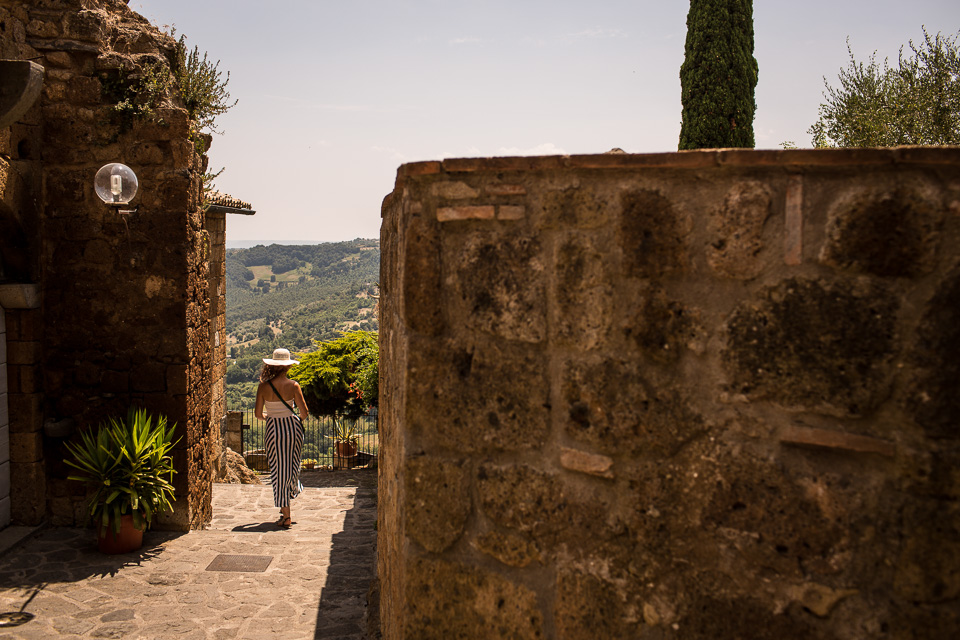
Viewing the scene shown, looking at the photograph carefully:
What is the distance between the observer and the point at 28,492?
6195mm

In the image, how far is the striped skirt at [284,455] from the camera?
22.4 feet

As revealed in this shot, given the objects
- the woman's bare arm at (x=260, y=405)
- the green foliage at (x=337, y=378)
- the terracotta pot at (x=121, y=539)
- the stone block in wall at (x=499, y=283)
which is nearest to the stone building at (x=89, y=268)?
the terracotta pot at (x=121, y=539)

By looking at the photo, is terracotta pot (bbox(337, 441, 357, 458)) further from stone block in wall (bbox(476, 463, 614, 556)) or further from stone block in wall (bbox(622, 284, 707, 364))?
stone block in wall (bbox(622, 284, 707, 364))

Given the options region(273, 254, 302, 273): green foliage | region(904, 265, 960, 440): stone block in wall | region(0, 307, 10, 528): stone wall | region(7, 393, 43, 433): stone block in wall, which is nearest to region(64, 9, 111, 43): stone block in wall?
region(0, 307, 10, 528): stone wall

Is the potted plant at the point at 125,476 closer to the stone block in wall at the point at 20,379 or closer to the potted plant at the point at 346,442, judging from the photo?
the stone block in wall at the point at 20,379

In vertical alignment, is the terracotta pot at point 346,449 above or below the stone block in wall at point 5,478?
below

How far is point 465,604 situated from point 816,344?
3.69 ft

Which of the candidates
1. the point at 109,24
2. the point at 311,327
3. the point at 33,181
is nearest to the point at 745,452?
the point at 33,181

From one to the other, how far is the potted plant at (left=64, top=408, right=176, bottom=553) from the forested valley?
1072 inches

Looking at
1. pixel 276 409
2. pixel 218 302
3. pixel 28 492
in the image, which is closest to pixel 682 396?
pixel 276 409

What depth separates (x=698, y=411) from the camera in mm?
1673

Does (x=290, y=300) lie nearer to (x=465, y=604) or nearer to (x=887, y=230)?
(x=465, y=604)

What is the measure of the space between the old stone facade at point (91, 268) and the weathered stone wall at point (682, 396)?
199 inches

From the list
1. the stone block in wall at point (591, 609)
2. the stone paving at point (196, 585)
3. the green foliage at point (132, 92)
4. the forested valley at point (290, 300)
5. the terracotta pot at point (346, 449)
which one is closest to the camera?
the stone block in wall at point (591, 609)
